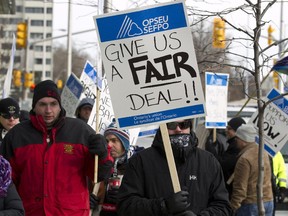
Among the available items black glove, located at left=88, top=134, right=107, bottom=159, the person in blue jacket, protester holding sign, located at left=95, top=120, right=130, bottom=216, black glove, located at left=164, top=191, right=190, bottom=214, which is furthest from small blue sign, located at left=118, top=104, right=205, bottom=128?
protester holding sign, located at left=95, top=120, right=130, bottom=216

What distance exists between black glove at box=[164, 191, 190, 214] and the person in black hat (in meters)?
1.19

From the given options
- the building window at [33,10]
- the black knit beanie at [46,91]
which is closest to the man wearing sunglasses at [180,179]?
the black knit beanie at [46,91]

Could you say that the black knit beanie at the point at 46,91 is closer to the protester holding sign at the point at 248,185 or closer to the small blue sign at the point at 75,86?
the protester holding sign at the point at 248,185

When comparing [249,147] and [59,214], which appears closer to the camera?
[59,214]

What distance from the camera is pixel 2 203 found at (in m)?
5.26

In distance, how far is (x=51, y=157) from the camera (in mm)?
6488

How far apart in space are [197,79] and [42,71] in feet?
472

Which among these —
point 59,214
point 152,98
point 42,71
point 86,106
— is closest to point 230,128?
point 86,106

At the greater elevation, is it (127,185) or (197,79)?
(197,79)

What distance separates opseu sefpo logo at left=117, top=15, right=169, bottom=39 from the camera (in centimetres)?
564

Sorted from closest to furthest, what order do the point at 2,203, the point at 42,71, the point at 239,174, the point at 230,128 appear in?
1. the point at 2,203
2. the point at 239,174
3. the point at 230,128
4. the point at 42,71

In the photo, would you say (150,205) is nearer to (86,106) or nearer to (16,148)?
(16,148)

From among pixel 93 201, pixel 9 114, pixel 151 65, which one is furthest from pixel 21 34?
pixel 151 65

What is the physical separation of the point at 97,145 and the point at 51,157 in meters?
0.37
